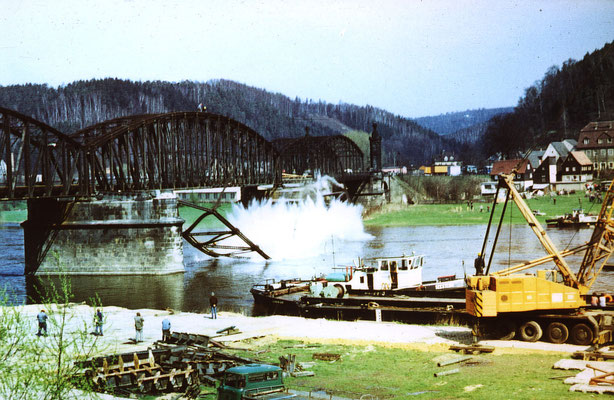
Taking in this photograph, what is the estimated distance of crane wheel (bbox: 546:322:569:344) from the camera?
121ft

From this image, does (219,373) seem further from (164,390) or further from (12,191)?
(12,191)

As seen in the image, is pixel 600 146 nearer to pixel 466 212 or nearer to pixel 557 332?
pixel 466 212

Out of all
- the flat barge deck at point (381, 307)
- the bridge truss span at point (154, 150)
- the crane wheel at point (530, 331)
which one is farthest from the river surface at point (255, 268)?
the crane wheel at point (530, 331)

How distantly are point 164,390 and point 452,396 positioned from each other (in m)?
10.8

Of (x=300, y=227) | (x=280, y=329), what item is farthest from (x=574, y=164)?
(x=280, y=329)

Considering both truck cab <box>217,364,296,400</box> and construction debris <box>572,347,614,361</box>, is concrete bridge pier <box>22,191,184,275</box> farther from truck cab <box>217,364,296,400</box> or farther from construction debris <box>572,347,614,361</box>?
truck cab <box>217,364,296,400</box>

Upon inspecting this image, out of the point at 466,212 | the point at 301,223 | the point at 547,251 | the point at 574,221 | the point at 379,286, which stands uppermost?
the point at 466,212

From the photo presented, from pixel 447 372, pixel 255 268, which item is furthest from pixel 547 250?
pixel 255 268

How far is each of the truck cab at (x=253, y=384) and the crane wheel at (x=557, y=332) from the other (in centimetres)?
1627

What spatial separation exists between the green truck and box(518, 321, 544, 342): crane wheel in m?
16.0

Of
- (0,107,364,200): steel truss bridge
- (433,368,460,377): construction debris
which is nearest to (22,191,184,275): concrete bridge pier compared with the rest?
(0,107,364,200): steel truss bridge

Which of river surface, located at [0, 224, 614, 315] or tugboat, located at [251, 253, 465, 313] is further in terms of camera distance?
river surface, located at [0, 224, 614, 315]

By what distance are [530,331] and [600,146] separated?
13674cm

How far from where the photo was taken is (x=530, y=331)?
3766 cm
